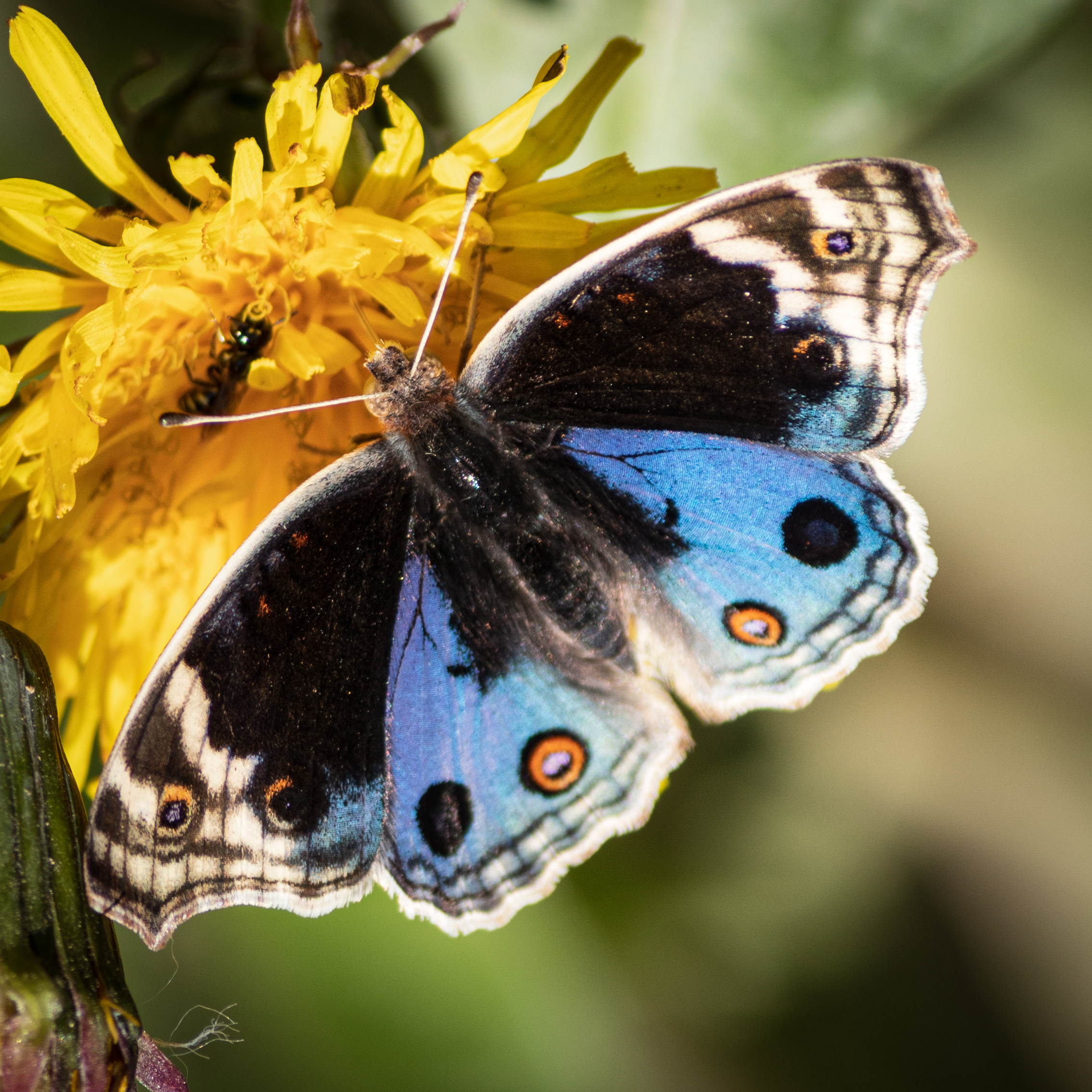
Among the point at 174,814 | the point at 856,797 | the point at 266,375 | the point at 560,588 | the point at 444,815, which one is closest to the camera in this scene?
the point at 174,814

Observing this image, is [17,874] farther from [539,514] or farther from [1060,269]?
[1060,269]

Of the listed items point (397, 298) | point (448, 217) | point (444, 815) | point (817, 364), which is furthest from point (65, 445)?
point (817, 364)

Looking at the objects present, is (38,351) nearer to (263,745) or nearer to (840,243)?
(263,745)

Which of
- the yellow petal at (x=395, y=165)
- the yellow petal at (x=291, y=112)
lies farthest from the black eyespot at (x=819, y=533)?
the yellow petal at (x=291, y=112)

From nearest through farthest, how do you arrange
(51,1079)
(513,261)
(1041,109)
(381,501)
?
1. (51,1079)
2. (381,501)
3. (513,261)
4. (1041,109)

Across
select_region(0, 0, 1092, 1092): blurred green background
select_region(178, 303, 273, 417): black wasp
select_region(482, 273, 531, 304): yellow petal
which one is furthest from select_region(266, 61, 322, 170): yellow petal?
select_region(0, 0, 1092, 1092): blurred green background

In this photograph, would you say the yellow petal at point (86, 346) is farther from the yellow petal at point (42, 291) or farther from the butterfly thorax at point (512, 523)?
the butterfly thorax at point (512, 523)

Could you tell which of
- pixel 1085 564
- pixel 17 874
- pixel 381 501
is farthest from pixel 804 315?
pixel 1085 564
